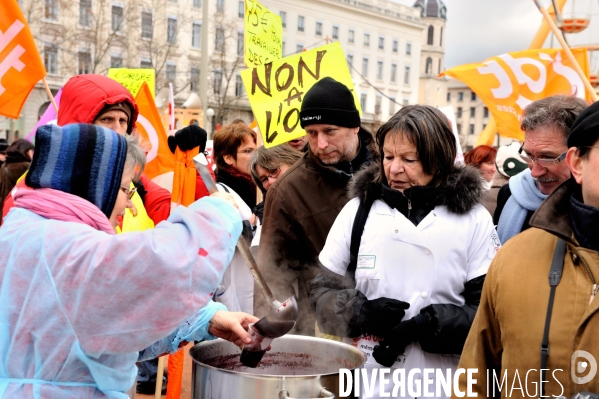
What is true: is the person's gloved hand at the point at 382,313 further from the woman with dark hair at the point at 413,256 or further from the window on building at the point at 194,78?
the window on building at the point at 194,78

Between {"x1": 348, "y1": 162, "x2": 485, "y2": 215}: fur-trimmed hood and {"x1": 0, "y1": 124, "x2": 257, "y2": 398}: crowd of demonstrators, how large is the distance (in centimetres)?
109

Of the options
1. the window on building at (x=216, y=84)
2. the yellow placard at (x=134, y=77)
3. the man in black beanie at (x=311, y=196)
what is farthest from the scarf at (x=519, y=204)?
the window on building at (x=216, y=84)

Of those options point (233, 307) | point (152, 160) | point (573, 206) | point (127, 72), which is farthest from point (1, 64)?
point (573, 206)

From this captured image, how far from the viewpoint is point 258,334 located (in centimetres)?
222

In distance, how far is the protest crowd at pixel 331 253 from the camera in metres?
1.62

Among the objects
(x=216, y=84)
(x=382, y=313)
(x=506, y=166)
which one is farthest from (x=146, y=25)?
(x=382, y=313)

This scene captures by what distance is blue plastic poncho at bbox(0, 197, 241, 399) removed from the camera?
1562mm

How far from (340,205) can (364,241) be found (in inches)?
32.2

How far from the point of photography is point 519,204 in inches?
122

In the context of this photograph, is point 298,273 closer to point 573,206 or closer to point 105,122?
point 105,122

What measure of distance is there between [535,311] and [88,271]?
1.18 metres

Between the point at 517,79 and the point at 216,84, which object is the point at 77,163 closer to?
the point at 517,79

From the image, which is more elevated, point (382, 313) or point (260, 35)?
point (260, 35)

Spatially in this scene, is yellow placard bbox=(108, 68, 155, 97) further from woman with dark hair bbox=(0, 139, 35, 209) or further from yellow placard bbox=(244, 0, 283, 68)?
yellow placard bbox=(244, 0, 283, 68)
